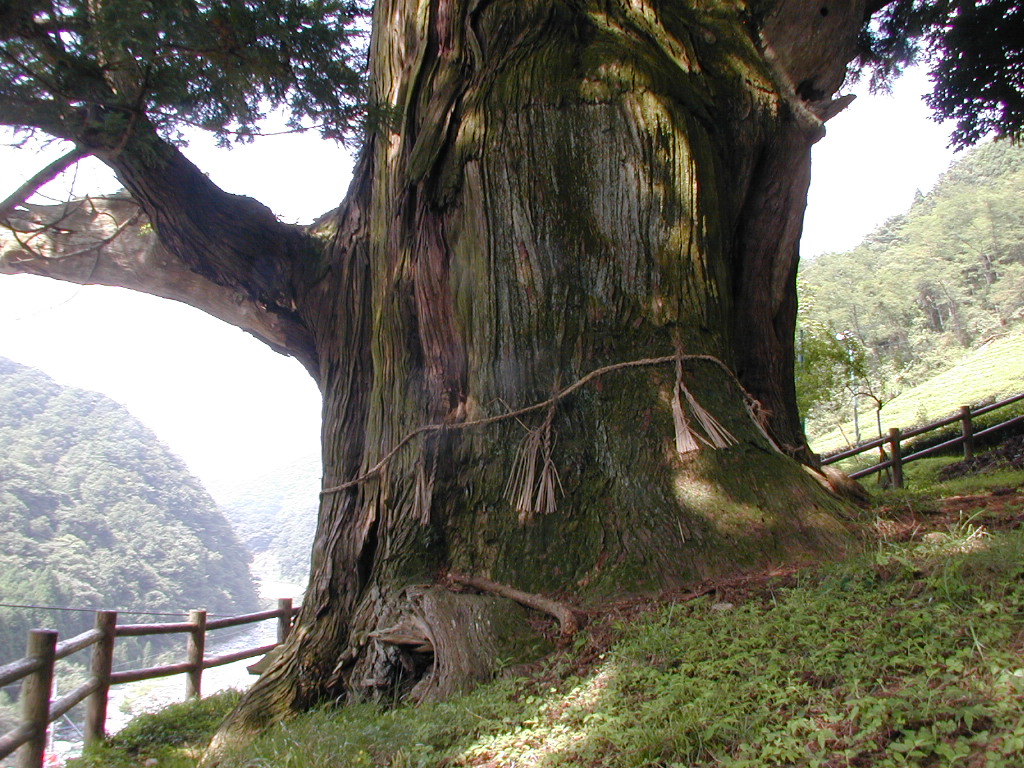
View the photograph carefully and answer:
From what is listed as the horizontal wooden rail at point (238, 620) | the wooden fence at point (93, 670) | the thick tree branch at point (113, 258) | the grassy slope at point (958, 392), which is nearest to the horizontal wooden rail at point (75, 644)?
the wooden fence at point (93, 670)

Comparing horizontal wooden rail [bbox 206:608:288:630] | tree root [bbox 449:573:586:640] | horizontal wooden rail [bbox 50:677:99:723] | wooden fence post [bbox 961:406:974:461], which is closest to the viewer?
tree root [bbox 449:573:586:640]

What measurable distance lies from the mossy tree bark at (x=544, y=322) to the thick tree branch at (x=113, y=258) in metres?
1.01

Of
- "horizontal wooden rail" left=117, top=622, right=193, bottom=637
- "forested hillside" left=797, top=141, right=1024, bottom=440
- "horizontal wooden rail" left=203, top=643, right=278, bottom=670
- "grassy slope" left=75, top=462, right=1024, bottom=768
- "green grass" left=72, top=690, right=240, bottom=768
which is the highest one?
"forested hillside" left=797, top=141, right=1024, bottom=440

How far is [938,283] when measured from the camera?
5178 centimetres

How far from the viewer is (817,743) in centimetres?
175

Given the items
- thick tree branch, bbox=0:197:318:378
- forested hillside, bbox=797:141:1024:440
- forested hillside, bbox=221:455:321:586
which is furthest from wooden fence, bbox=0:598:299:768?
forested hillside, bbox=797:141:1024:440

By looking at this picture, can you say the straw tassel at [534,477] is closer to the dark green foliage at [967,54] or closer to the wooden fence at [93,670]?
the wooden fence at [93,670]

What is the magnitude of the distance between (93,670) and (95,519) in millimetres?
24555

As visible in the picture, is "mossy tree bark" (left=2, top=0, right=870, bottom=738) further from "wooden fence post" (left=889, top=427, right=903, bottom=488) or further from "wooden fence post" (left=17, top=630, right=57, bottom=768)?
"wooden fence post" (left=889, top=427, right=903, bottom=488)

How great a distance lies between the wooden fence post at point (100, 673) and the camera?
17.8ft

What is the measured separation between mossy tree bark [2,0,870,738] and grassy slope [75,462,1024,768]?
0.40 meters

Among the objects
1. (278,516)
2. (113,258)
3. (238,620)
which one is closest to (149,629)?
(238,620)

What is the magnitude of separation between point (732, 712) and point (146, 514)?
1196 inches

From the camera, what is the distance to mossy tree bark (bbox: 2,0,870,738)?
351cm
